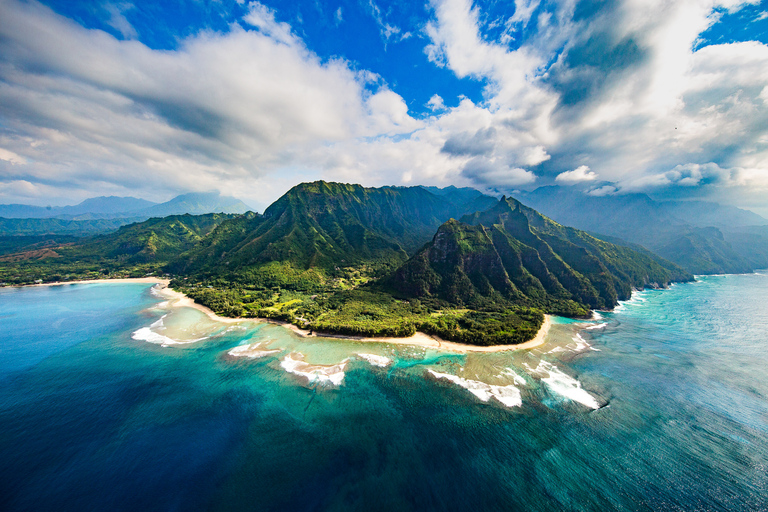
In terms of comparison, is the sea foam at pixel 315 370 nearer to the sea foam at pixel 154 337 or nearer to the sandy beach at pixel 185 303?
the sea foam at pixel 154 337

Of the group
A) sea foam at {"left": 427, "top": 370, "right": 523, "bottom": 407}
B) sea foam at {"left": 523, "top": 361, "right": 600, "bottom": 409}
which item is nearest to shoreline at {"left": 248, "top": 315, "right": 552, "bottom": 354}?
sea foam at {"left": 523, "top": 361, "right": 600, "bottom": 409}

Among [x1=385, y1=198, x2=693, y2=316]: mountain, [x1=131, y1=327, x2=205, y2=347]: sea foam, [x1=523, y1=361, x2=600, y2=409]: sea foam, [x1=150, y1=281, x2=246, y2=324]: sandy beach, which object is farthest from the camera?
[x1=385, y1=198, x2=693, y2=316]: mountain

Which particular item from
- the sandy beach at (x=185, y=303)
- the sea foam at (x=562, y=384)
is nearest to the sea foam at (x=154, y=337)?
the sandy beach at (x=185, y=303)

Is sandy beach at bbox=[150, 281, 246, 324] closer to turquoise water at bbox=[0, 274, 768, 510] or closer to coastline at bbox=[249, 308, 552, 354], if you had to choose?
turquoise water at bbox=[0, 274, 768, 510]

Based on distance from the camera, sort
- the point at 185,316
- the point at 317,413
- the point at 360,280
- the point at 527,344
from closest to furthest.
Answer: the point at 317,413 < the point at 527,344 < the point at 185,316 < the point at 360,280

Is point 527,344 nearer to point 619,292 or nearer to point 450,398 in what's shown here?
point 450,398

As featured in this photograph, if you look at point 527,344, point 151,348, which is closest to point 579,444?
point 527,344

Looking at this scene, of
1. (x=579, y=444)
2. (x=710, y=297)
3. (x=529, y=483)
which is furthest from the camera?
(x=710, y=297)
